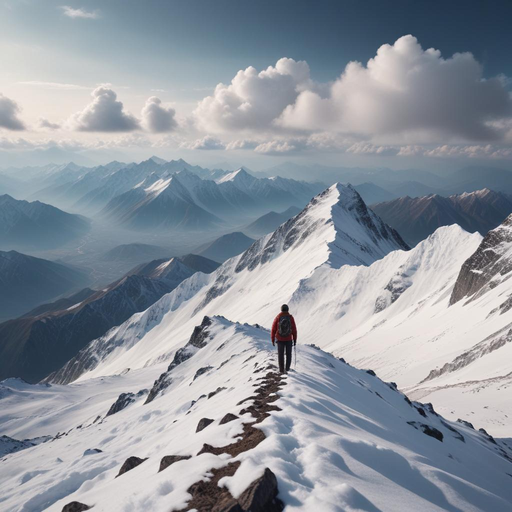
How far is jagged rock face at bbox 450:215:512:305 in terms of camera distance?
60.3 metres

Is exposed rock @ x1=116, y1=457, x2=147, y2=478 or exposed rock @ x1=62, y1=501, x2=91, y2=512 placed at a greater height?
exposed rock @ x1=62, y1=501, x2=91, y2=512

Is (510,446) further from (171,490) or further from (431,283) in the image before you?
(431,283)

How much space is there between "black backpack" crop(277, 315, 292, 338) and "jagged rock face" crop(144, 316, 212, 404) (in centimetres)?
4053

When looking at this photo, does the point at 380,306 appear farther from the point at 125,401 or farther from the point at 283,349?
the point at 283,349

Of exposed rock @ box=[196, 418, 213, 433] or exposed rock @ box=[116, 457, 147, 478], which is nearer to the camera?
exposed rock @ box=[116, 457, 147, 478]

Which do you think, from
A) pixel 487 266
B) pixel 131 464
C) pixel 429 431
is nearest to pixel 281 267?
pixel 487 266

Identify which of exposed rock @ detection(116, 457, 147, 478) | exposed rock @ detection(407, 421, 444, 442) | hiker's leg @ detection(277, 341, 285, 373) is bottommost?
exposed rock @ detection(116, 457, 147, 478)

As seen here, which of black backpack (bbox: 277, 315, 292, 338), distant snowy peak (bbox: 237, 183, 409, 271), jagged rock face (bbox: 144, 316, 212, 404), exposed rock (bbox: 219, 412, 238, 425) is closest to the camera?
exposed rock (bbox: 219, 412, 238, 425)

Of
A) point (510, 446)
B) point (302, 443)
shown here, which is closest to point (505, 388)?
point (510, 446)

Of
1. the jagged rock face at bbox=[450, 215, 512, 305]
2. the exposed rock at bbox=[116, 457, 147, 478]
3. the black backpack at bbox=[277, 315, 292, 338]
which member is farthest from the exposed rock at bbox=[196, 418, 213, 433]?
the jagged rock face at bbox=[450, 215, 512, 305]

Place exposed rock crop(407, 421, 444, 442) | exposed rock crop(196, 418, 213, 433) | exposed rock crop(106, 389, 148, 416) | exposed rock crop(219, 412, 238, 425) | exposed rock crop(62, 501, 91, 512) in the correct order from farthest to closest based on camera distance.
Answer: exposed rock crop(106, 389, 148, 416) → exposed rock crop(407, 421, 444, 442) → exposed rock crop(196, 418, 213, 433) → exposed rock crop(219, 412, 238, 425) → exposed rock crop(62, 501, 91, 512)

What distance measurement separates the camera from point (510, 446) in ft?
70.4

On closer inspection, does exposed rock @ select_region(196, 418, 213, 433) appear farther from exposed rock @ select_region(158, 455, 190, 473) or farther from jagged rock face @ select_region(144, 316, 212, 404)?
jagged rock face @ select_region(144, 316, 212, 404)

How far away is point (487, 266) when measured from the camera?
64.0m
